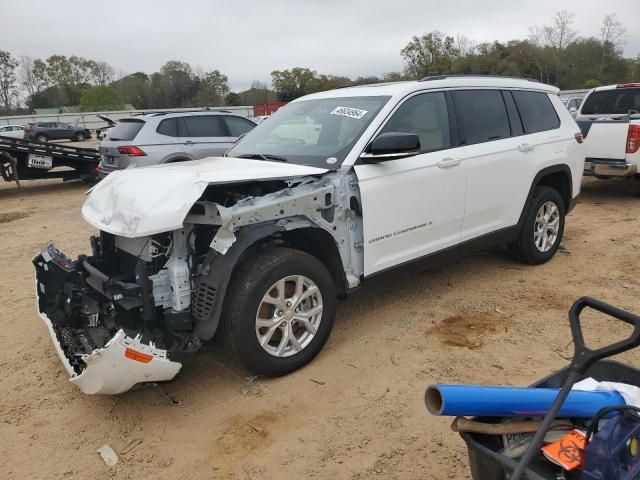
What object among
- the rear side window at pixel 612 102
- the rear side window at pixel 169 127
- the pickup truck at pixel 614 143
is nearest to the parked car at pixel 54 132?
the rear side window at pixel 169 127

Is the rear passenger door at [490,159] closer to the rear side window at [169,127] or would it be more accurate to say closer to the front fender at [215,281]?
the front fender at [215,281]

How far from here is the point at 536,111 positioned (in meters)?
5.38

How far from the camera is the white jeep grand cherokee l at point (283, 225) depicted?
3.11 m

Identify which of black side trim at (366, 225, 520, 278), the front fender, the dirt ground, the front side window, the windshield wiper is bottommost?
the dirt ground

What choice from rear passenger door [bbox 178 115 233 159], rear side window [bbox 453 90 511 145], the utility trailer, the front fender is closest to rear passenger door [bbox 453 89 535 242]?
rear side window [bbox 453 90 511 145]

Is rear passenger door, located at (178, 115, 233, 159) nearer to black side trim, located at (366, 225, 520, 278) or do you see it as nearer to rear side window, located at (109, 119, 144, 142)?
rear side window, located at (109, 119, 144, 142)

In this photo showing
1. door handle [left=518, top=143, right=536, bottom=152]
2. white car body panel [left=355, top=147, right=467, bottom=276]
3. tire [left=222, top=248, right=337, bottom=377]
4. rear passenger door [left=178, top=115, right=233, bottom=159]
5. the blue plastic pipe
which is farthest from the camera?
rear passenger door [left=178, top=115, right=233, bottom=159]

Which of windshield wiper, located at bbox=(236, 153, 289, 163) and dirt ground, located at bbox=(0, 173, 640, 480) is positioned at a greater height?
windshield wiper, located at bbox=(236, 153, 289, 163)

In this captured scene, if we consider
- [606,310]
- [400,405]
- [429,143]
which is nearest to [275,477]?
[400,405]

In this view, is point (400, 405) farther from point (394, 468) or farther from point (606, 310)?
point (606, 310)

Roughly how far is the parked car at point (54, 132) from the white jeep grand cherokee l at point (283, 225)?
121ft

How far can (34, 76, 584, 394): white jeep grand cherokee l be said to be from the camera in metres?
3.11

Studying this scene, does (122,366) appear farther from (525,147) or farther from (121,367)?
(525,147)

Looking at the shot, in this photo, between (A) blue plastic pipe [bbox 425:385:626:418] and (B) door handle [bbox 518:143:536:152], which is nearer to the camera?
(A) blue plastic pipe [bbox 425:385:626:418]
